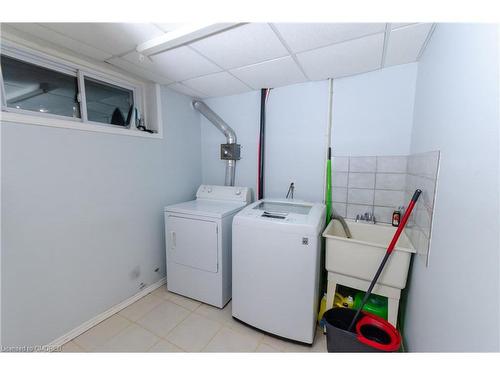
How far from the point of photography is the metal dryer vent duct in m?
2.45

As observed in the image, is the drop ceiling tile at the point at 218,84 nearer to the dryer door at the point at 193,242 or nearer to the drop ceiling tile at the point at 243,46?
the drop ceiling tile at the point at 243,46

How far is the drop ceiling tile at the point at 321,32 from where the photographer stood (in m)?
1.25

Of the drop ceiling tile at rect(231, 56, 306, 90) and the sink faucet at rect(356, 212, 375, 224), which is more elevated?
the drop ceiling tile at rect(231, 56, 306, 90)

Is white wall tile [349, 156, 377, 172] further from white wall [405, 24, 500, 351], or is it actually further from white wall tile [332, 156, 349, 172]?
white wall [405, 24, 500, 351]

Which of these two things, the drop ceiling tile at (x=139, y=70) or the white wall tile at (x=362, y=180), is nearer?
the drop ceiling tile at (x=139, y=70)

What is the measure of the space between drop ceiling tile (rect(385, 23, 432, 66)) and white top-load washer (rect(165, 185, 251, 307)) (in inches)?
70.4

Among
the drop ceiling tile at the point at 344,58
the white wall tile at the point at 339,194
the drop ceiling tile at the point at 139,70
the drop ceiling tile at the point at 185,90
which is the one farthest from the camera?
the drop ceiling tile at the point at 185,90

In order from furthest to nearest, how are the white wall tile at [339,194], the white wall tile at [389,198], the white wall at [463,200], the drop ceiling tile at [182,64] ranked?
the white wall tile at [339,194], the white wall tile at [389,198], the drop ceiling tile at [182,64], the white wall at [463,200]

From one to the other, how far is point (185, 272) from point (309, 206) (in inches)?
55.5

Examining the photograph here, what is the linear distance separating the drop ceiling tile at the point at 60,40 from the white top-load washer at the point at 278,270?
168 cm

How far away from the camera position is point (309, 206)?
6.24 ft

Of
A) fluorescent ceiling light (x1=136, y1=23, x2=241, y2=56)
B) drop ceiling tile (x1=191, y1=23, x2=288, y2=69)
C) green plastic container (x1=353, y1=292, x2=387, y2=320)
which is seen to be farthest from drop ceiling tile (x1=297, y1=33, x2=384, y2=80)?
green plastic container (x1=353, y1=292, x2=387, y2=320)

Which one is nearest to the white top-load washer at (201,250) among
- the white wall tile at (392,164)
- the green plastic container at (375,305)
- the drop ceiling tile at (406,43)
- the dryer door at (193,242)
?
the dryer door at (193,242)
